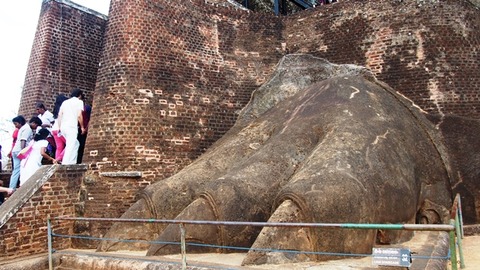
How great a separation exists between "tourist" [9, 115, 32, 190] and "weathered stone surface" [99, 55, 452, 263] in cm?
322

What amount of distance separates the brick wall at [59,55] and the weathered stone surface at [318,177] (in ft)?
16.4

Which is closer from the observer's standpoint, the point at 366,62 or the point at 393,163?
the point at 393,163

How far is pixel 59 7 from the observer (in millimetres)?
12336

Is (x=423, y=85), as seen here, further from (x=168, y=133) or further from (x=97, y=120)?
(x=97, y=120)

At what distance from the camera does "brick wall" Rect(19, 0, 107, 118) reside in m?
12.1

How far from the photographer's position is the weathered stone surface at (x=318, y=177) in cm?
597

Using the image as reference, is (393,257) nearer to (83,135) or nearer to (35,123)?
(35,123)

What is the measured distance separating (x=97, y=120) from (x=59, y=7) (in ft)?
11.7

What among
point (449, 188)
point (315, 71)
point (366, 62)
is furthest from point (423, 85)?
point (449, 188)

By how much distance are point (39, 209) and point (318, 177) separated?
545 centimetres

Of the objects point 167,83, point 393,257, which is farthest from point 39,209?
A: point 393,257

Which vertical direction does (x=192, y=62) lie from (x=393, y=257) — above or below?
above

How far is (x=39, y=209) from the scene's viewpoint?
352 inches

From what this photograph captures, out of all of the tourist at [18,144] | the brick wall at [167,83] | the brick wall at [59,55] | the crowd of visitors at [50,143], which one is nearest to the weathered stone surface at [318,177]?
the brick wall at [167,83]
